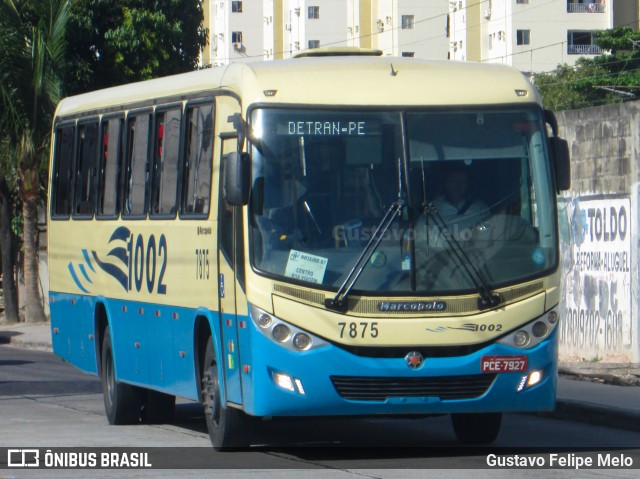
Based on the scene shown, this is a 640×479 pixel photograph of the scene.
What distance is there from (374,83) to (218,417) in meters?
2.86

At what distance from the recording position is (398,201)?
10016 millimetres

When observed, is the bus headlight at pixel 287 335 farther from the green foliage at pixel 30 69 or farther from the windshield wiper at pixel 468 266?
the green foliage at pixel 30 69

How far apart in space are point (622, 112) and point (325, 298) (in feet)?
29.8

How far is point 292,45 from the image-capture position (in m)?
95.2

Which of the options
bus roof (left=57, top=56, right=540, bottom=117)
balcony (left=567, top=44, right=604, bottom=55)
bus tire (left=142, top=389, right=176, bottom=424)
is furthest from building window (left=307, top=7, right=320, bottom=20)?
bus roof (left=57, top=56, right=540, bottom=117)

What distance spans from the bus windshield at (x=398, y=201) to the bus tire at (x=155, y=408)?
4.31m

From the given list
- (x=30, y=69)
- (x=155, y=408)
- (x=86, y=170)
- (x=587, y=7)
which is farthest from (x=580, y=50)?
(x=155, y=408)

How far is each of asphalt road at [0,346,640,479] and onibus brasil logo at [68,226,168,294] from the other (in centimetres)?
137

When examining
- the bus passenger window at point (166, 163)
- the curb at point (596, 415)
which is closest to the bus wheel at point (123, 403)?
the bus passenger window at point (166, 163)

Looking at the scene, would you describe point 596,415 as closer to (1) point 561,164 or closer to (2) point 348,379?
(1) point 561,164

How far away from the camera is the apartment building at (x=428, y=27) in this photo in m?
76.6

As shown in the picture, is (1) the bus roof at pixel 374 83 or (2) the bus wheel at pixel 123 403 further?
(2) the bus wheel at pixel 123 403

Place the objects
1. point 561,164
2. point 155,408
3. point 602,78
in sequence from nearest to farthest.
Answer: point 561,164, point 155,408, point 602,78

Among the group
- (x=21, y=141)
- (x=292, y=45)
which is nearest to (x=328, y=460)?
(x=21, y=141)
